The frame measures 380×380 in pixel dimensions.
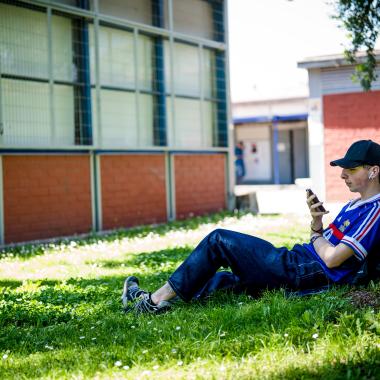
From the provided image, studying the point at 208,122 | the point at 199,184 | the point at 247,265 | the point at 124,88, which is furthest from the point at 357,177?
the point at 208,122

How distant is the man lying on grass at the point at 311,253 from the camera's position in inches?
181

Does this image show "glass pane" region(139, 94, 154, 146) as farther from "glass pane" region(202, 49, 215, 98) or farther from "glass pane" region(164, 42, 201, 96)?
"glass pane" region(202, 49, 215, 98)

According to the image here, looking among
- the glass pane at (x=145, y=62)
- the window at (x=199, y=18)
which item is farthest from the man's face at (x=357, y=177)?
the window at (x=199, y=18)

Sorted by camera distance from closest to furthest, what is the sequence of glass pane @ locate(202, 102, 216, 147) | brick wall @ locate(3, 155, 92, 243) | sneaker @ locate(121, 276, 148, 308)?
sneaker @ locate(121, 276, 148, 308)
brick wall @ locate(3, 155, 92, 243)
glass pane @ locate(202, 102, 216, 147)

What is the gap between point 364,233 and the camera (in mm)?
4547

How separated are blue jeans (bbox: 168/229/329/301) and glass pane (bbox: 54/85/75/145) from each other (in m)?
8.05

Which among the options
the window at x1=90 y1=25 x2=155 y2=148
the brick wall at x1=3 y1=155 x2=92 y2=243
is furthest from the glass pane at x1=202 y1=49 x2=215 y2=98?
the brick wall at x1=3 y1=155 x2=92 y2=243

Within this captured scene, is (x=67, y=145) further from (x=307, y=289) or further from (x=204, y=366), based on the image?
(x=204, y=366)

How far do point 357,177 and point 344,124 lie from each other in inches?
461

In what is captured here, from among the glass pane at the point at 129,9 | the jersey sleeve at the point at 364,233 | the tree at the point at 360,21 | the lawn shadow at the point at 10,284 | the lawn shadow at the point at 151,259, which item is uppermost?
the glass pane at the point at 129,9

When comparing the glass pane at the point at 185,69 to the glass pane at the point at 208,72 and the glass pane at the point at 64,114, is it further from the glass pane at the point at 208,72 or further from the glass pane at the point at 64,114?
the glass pane at the point at 64,114

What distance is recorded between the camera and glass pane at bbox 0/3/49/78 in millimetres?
11422

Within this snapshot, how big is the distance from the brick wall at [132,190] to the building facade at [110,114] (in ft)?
0.07

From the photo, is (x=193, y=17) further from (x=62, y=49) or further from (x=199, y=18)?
(x=62, y=49)
